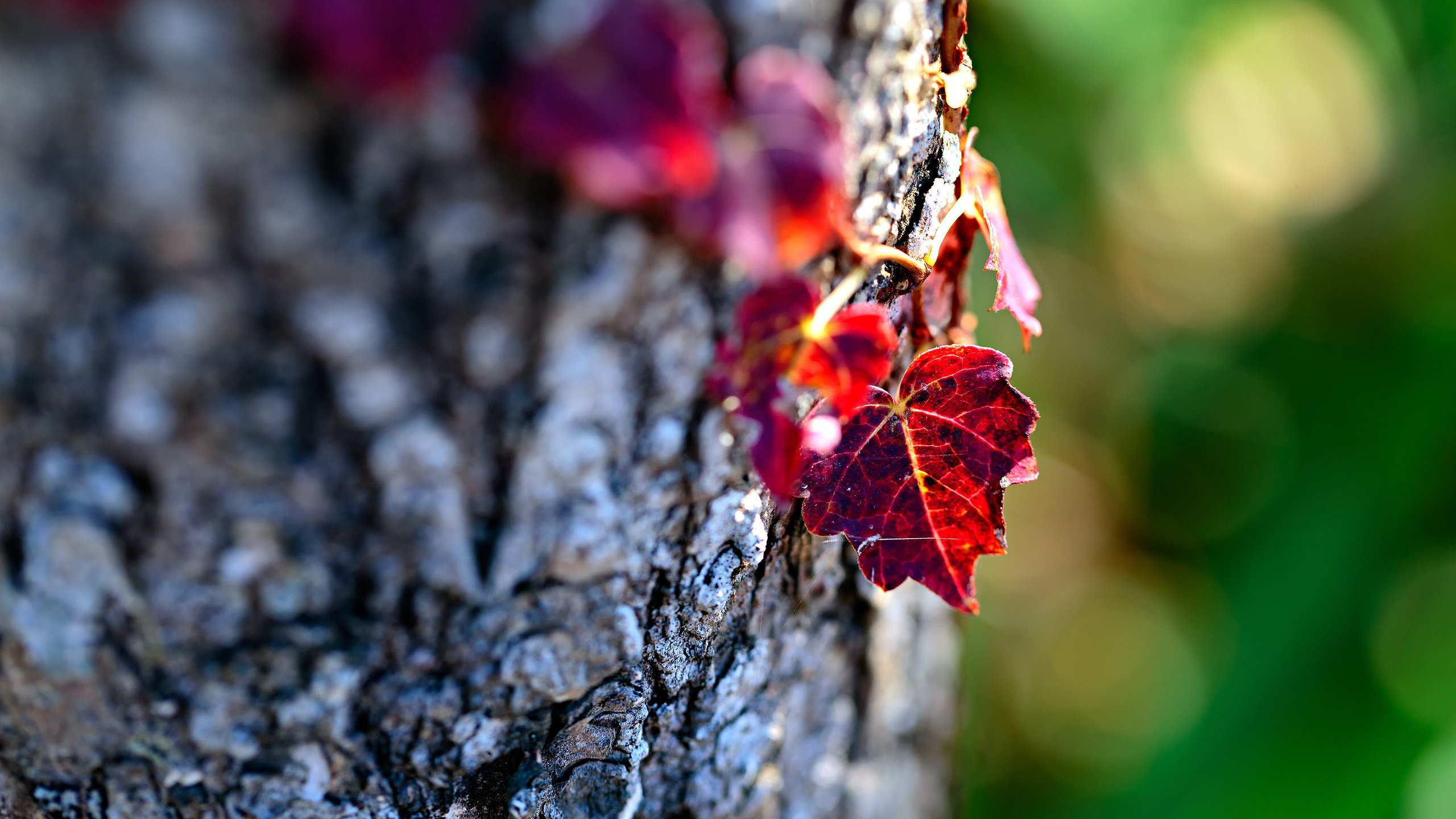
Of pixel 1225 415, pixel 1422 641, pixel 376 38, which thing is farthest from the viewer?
pixel 1225 415

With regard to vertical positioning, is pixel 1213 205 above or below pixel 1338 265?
above

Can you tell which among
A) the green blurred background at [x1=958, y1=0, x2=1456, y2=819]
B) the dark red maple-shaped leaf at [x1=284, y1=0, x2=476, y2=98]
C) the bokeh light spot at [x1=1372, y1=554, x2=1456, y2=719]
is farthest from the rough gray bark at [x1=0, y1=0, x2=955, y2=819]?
the bokeh light spot at [x1=1372, y1=554, x2=1456, y2=719]

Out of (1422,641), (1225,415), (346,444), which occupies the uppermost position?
(1225,415)

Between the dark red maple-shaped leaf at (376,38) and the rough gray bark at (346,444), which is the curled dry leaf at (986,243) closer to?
the rough gray bark at (346,444)

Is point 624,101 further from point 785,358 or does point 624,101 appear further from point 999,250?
point 999,250

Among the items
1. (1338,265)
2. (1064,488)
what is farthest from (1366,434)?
(1064,488)

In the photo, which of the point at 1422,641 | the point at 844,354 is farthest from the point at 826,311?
the point at 1422,641

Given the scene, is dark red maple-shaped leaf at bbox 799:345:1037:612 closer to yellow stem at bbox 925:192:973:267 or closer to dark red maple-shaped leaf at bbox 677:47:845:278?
yellow stem at bbox 925:192:973:267

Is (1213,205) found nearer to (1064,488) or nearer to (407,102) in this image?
(1064,488)
